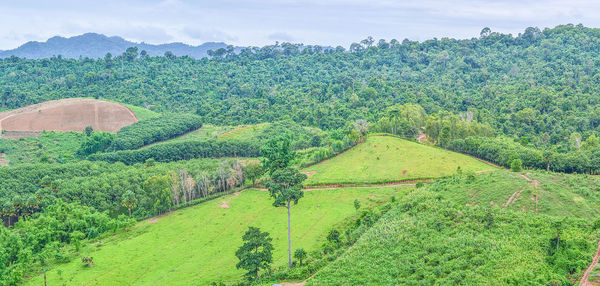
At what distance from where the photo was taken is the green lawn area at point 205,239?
154ft

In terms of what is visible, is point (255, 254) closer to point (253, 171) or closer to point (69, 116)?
point (253, 171)

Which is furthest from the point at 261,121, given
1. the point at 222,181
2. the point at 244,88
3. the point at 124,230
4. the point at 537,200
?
the point at 537,200

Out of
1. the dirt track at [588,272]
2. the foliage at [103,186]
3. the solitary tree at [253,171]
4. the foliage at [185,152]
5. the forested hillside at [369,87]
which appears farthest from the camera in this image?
the forested hillside at [369,87]

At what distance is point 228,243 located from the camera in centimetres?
5484

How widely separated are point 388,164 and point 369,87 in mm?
73692

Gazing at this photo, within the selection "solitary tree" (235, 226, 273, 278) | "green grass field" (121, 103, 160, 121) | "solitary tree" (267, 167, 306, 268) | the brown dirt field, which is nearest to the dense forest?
"green grass field" (121, 103, 160, 121)

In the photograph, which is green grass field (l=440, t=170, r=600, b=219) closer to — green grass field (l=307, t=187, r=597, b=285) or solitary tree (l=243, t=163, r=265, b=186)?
green grass field (l=307, t=187, r=597, b=285)

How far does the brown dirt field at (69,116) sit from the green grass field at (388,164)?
259ft

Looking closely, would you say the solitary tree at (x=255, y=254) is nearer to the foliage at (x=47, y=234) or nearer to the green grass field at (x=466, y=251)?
the green grass field at (x=466, y=251)

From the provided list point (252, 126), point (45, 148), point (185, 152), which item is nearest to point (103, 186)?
point (185, 152)

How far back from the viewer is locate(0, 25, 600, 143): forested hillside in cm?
11731

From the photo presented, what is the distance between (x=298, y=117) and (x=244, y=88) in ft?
146

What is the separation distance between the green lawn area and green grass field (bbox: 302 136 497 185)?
4723mm

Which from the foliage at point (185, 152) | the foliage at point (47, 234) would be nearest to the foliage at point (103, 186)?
the foliage at point (47, 234)
